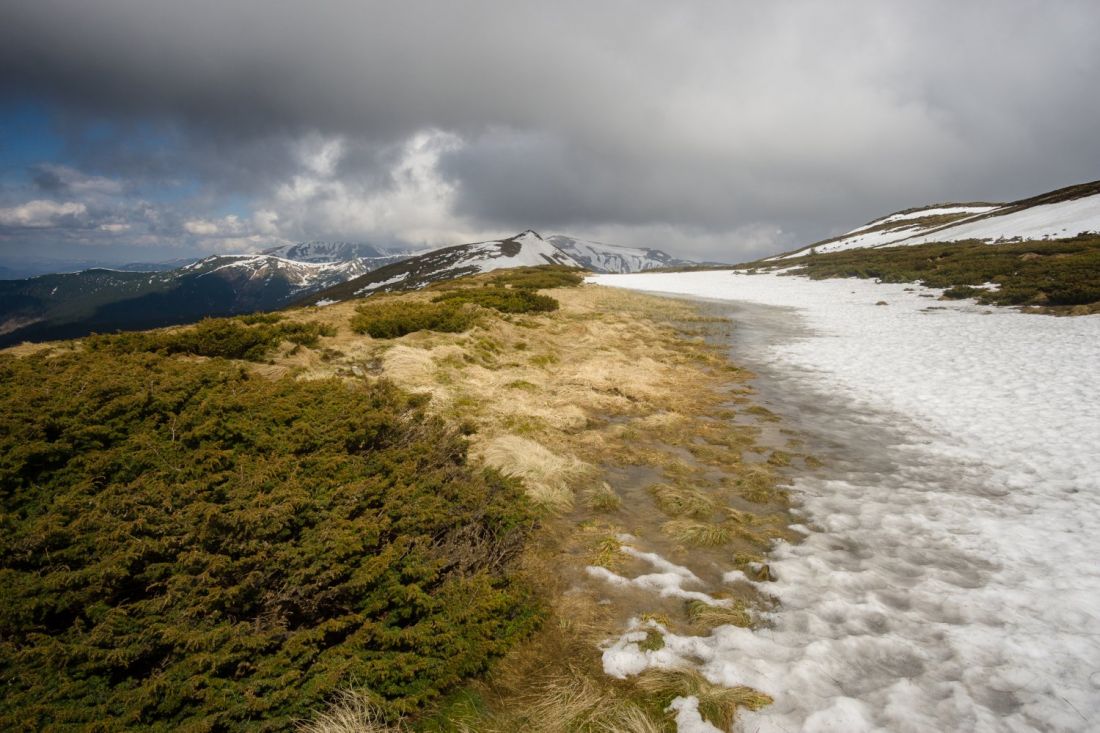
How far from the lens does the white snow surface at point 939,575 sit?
11.3 ft

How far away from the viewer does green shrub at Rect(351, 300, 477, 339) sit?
45.9ft

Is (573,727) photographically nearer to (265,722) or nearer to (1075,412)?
(265,722)

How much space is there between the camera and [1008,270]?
26953mm

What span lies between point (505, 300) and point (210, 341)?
41.8ft

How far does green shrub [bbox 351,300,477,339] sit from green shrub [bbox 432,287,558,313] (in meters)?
2.70

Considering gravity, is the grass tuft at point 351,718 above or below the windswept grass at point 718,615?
above

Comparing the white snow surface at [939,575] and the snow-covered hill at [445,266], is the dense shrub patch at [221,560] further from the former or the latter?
the snow-covered hill at [445,266]

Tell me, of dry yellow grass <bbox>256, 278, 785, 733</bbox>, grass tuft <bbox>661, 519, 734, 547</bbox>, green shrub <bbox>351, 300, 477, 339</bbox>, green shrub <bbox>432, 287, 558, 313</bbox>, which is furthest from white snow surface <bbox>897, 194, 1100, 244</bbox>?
grass tuft <bbox>661, 519, 734, 547</bbox>

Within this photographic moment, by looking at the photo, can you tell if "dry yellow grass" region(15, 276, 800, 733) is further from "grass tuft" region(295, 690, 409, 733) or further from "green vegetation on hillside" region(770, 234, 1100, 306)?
"green vegetation on hillside" region(770, 234, 1100, 306)

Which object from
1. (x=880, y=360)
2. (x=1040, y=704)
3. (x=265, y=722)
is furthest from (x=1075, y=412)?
(x=265, y=722)

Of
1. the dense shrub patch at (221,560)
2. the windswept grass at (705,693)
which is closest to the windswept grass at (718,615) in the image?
the windswept grass at (705,693)

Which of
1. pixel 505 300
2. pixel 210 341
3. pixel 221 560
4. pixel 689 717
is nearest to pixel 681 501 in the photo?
pixel 689 717

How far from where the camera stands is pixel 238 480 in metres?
4.43

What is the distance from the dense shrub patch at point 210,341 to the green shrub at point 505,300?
8.22m
